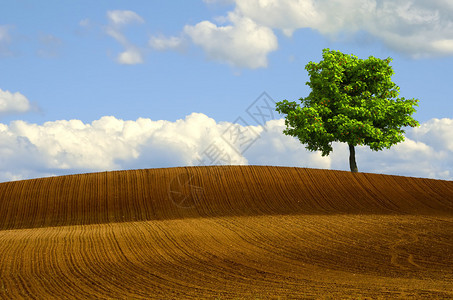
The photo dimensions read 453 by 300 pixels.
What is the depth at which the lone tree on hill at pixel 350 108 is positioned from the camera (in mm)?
36656

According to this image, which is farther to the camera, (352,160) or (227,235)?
(352,160)

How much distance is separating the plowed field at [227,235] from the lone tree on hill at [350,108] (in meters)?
3.16

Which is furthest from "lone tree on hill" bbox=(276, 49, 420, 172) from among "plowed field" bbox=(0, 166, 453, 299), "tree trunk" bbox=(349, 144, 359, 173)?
"plowed field" bbox=(0, 166, 453, 299)

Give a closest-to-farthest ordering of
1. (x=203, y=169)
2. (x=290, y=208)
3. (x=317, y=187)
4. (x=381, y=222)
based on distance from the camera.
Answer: (x=381, y=222) < (x=290, y=208) < (x=317, y=187) < (x=203, y=169)

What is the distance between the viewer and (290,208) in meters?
29.6

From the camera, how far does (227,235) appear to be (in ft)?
70.5

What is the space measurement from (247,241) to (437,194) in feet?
63.4

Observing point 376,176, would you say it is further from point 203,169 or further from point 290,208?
point 203,169

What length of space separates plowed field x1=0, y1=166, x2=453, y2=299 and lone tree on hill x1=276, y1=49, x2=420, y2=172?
3165 millimetres

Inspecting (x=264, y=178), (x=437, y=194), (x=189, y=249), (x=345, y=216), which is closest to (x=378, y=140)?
(x=437, y=194)

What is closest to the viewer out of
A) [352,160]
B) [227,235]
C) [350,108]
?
[227,235]

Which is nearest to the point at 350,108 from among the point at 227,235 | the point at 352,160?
the point at 352,160

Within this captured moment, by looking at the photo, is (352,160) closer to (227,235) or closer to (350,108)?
(350,108)

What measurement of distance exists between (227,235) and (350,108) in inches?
746
